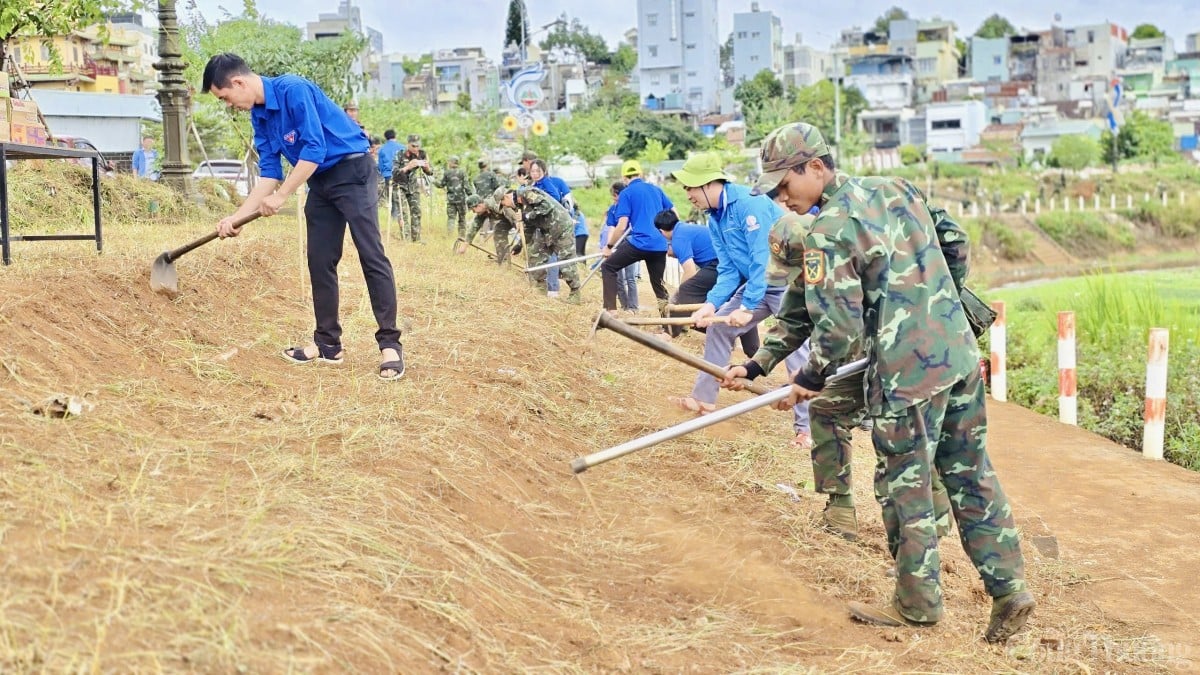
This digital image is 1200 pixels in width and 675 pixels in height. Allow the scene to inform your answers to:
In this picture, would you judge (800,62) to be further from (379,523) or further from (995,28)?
(379,523)

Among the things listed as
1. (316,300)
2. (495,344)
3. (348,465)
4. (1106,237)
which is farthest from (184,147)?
(1106,237)

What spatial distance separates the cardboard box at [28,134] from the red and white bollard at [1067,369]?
7.61 meters

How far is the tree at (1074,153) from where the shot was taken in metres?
63.7

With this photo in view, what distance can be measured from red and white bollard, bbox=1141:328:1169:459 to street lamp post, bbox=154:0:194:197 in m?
10.2

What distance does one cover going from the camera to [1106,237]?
44.0 m

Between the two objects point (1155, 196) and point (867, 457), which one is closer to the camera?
point (867, 457)

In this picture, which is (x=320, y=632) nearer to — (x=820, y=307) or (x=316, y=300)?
(x=820, y=307)

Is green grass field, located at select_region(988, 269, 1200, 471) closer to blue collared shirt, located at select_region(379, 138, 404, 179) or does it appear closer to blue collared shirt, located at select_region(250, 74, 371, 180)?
blue collared shirt, located at select_region(250, 74, 371, 180)

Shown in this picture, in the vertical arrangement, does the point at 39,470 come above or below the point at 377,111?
below

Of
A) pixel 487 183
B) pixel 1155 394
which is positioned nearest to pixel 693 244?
pixel 1155 394

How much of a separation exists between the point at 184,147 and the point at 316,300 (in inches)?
347

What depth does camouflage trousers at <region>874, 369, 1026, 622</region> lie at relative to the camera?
4.37m

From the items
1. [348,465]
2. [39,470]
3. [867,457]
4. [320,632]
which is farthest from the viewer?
[867,457]

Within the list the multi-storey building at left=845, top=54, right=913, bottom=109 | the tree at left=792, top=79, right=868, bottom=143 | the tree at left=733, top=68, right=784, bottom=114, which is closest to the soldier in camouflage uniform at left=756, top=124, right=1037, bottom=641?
the tree at left=792, top=79, right=868, bottom=143
